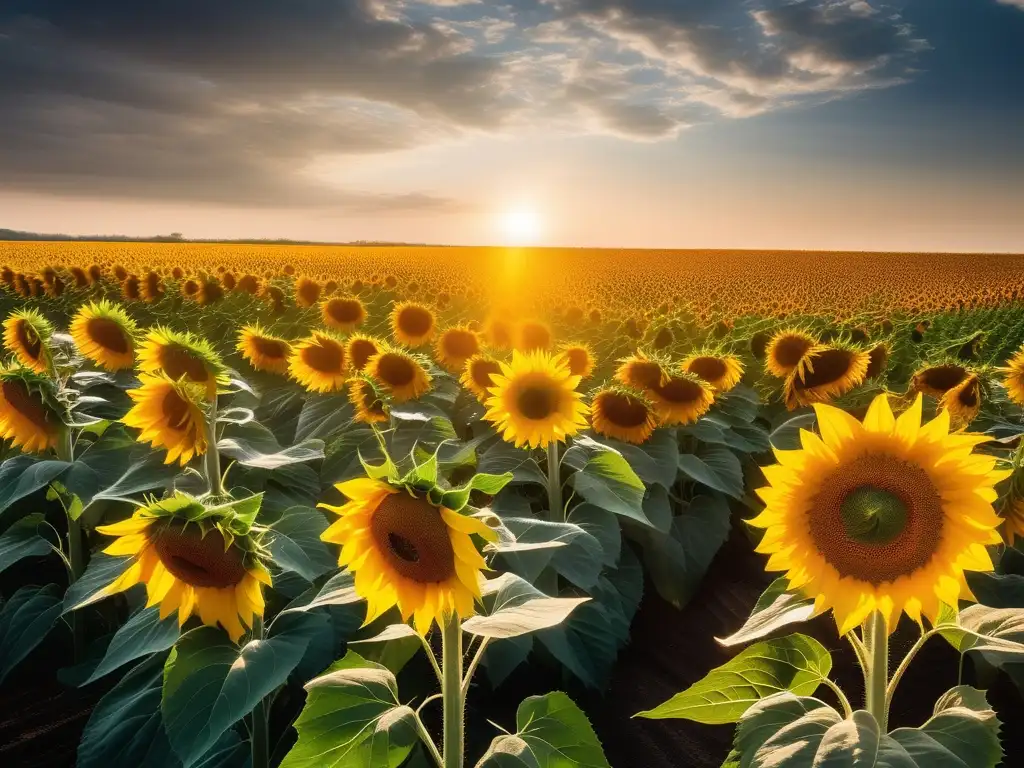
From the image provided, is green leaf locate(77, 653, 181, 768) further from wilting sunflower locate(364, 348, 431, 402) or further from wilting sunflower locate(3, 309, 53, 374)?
wilting sunflower locate(364, 348, 431, 402)

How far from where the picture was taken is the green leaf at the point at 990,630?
1624 millimetres

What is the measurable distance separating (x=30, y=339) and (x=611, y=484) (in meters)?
3.16

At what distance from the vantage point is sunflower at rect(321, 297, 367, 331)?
679 cm

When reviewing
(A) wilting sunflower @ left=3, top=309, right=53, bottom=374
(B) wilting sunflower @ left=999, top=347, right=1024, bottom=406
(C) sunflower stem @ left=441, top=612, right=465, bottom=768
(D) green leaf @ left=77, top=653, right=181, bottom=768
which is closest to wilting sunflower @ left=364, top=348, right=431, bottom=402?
(A) wilting sunflower @ left=3, top=309, right=53, bottom=374

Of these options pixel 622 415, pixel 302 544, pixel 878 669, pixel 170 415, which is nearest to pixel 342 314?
pixel 622 415

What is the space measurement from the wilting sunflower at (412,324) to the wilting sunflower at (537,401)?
2.86m

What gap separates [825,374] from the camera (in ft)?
16.1

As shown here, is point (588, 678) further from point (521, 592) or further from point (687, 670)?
point (521, 592)

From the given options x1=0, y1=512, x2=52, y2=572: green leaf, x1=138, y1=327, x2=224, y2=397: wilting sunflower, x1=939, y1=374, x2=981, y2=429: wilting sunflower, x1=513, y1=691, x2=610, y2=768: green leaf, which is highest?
x1=138, y1=327, x2=224, y2=397: wilting sunflower

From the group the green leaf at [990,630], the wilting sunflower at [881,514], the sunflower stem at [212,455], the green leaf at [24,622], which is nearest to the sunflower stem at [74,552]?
the green leaf at [24,622]

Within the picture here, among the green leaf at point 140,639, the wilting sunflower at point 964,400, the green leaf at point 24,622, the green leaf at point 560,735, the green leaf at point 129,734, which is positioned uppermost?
the wilting sunflower at point 964,400

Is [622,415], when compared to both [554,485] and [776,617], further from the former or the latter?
[776,617]

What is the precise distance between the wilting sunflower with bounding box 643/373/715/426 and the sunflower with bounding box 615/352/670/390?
36 mm

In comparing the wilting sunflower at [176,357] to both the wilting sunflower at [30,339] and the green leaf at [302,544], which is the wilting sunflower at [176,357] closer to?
the green leaf at [302,544]
